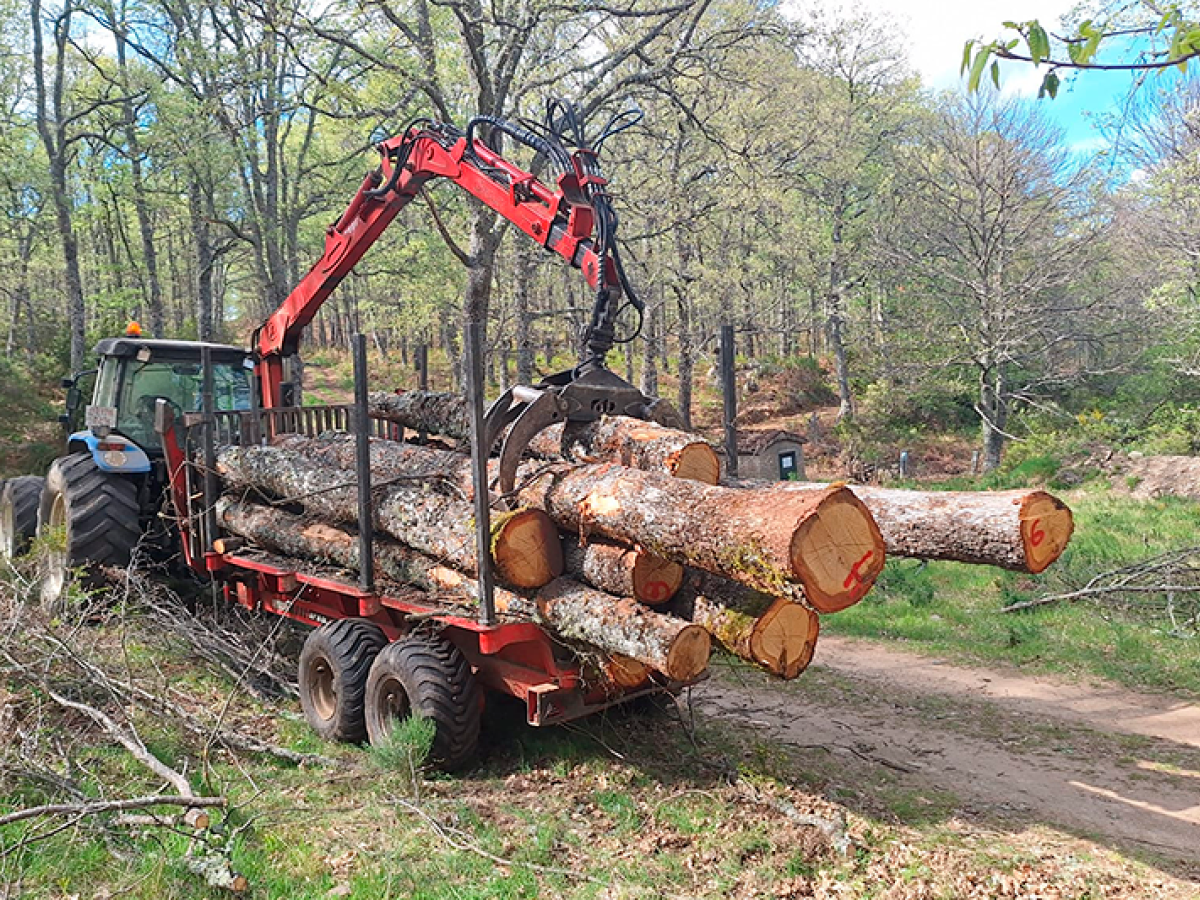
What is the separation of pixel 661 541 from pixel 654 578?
18.1 inches

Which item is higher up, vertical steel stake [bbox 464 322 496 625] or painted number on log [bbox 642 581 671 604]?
vertical steel stake [bbox 464 322 496 625]

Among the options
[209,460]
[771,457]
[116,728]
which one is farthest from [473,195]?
[771,457]

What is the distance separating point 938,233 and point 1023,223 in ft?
5.83

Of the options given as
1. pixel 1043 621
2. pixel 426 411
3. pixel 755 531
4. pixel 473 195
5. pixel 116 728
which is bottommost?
pixel 1043 621

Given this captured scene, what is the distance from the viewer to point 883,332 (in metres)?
27.3

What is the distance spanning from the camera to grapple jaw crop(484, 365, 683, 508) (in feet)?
16.0

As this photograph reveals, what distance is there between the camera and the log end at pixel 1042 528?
3.91 metres

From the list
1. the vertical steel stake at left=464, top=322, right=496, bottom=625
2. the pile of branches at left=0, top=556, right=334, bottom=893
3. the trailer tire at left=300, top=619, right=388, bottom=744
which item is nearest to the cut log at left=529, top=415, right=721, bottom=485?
the vertical steel stake at left=464, top=322, right=496, bottom=625

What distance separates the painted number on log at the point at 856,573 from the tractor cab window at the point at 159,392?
6625mm

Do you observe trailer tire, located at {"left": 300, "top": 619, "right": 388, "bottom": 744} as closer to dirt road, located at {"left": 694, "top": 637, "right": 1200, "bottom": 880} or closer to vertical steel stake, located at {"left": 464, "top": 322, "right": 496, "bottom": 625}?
vertical steel stake, located at {"left": 464, "top": 322, "right": 496, "bottom": 625}

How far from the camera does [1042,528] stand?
3.96 m

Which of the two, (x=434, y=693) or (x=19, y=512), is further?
(x=19, y=512)

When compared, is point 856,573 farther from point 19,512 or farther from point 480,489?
point 19,512

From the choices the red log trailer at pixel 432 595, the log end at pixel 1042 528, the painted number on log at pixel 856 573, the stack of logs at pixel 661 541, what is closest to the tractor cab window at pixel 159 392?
the red log trailer at pixel 432 595
